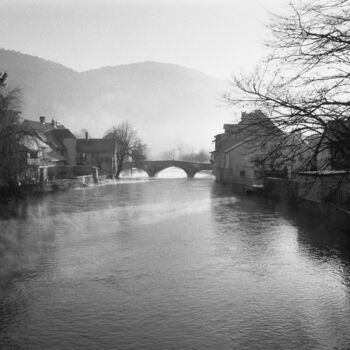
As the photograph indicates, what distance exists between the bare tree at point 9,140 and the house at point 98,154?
55.4m

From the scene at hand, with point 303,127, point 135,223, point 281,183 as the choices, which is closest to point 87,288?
point 303,127

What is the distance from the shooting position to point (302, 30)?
7.98m

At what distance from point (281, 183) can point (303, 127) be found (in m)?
31.3

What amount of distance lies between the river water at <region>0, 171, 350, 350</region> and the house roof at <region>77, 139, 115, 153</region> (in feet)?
203

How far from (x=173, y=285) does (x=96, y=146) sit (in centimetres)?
7604

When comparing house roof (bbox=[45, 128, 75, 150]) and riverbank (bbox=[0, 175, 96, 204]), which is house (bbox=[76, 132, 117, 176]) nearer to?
house roof (bbox=[45, 128, 75, 150])

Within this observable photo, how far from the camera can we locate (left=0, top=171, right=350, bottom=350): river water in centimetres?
988

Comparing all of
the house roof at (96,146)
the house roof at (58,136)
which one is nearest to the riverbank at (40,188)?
the house roof at (58,136)

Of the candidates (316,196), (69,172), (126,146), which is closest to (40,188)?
(69,172)

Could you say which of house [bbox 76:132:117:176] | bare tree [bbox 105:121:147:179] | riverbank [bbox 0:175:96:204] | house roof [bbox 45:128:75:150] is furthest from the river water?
house [bbox 76:132:117:176]

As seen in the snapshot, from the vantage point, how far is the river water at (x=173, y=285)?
9875 millimetres

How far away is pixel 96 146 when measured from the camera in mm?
87438

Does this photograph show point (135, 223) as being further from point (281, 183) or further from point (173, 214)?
point (281, 183)

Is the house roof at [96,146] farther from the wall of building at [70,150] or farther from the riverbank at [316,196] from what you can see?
the riverbank at [316,196]
